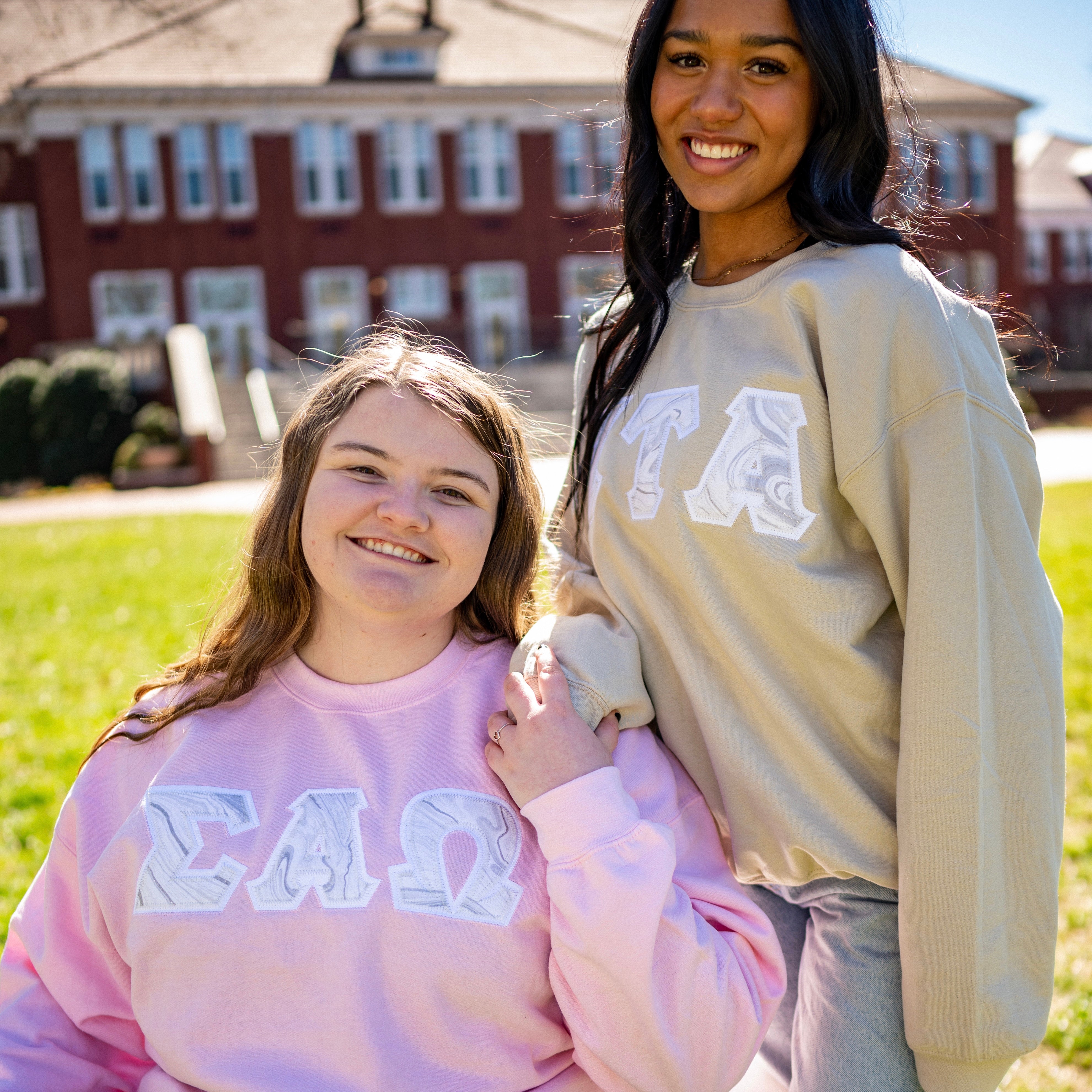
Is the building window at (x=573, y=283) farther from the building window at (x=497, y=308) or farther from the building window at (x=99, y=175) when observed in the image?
the building window at (x=99, y=175)

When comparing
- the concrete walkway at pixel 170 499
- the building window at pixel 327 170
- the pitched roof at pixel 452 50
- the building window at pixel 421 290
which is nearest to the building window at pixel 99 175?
the pitched roof at pixel 452 50

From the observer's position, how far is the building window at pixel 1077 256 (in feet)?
125

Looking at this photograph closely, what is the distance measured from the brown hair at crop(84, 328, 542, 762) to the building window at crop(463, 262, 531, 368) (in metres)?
23.9

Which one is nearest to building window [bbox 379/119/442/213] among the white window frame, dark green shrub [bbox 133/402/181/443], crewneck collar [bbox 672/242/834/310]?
dark green shrub [bbox 133/402/181/443]

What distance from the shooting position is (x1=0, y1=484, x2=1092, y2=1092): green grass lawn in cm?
349

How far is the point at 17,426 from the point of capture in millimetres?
20797

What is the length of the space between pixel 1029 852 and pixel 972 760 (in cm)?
20

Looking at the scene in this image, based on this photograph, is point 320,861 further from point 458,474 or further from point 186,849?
point 458,474

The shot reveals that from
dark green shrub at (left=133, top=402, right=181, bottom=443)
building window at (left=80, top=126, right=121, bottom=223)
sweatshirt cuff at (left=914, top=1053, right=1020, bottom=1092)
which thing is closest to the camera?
sweatshirt cuff at (left=914, top=1053, right=1020, bottom=1092)

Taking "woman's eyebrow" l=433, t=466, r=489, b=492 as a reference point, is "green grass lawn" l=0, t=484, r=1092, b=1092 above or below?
below

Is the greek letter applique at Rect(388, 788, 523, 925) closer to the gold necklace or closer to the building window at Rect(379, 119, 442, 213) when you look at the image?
the gold necklace

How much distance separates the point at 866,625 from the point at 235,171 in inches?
1026

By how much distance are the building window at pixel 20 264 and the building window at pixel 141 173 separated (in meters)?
2.42

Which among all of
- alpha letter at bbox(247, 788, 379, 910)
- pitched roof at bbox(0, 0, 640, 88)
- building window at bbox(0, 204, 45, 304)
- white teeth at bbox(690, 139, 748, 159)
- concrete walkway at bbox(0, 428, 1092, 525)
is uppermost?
pitched roof at bbox(0, 0, 640, 88)
